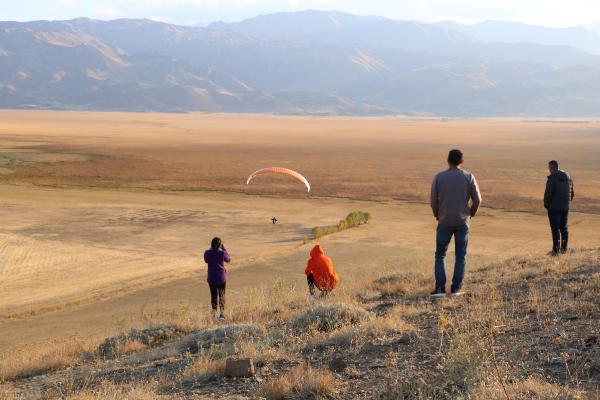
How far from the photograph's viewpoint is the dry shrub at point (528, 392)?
4832 millimetres

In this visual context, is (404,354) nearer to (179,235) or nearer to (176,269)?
(176,269)

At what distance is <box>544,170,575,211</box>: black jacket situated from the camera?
12555 mm

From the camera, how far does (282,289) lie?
46.9 feet

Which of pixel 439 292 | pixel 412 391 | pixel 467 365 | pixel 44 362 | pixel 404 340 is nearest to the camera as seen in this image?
pixel 412 391

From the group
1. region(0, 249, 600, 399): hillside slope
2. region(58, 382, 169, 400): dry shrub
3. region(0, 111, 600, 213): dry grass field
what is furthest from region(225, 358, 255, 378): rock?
region(0, 111, 600, 213): dry grass field

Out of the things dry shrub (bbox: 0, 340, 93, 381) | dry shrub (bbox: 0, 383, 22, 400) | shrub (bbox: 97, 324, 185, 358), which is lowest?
dry shrub (bbox: 0, 340, 93, 381)

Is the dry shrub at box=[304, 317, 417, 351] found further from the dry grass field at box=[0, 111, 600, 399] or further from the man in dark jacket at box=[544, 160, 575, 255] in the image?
the man in dark jacket at box=[544, 160, 575, 255]

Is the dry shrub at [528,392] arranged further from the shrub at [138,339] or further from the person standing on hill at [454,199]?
the shrub at [138,339]

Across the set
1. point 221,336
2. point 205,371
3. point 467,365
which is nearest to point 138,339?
point 221,336

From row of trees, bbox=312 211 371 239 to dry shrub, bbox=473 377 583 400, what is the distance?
2067 cm

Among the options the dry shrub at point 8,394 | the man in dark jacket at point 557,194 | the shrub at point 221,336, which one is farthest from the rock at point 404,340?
the man in dark jacket at point 557,194

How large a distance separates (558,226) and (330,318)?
6.65 meters

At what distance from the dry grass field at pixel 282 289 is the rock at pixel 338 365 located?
5cm

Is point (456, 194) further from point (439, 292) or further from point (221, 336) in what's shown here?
point (221, 336)
